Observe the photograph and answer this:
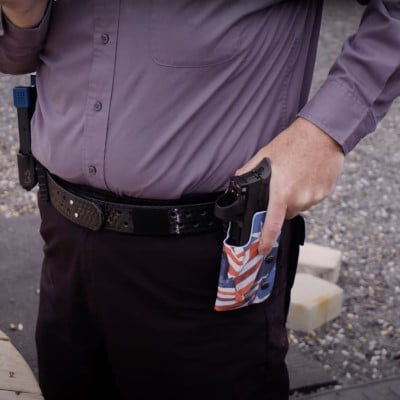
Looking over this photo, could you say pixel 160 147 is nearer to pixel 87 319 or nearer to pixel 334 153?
pixel 334 153

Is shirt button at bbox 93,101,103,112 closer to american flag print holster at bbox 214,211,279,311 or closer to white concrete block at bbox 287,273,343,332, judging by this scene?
american flag print holster at bbox 214,211,279,311

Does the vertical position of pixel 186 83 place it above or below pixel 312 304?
above

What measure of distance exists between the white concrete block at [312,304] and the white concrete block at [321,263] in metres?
0.16

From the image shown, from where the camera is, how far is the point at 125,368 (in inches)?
69.5

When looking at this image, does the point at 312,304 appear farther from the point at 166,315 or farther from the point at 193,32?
the point at 193,32

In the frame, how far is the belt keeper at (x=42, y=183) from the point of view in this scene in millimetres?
Result: 1804

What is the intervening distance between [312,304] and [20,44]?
2176mm

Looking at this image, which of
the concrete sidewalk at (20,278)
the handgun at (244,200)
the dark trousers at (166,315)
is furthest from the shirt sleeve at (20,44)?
the concrete sidewalk at (20,278)

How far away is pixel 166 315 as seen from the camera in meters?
1.67

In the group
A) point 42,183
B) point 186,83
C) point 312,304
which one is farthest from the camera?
point 312,304

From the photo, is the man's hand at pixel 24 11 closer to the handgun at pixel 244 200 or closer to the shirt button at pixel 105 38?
the shirt button at pixel 105 38

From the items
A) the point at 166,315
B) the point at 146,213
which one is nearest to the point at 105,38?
the point at 146,213

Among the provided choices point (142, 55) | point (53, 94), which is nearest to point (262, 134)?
point (142, 55)

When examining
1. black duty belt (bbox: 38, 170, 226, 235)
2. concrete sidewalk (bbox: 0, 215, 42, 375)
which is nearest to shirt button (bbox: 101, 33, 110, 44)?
black duty belt (bbox: 38, 170, 226, 235)
